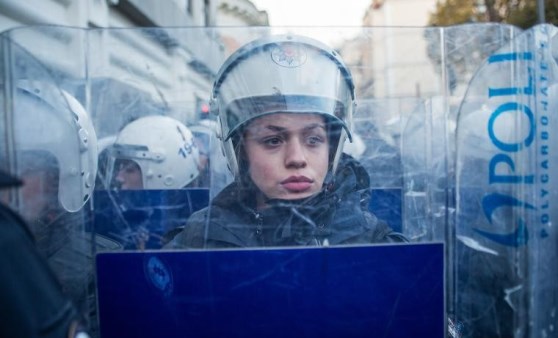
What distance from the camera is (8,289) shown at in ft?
3.39

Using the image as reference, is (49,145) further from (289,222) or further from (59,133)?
(289,222)

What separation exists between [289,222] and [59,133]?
748 millimetres

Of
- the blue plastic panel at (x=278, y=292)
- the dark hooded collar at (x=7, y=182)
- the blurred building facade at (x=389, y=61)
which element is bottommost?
the blue plastic panel at (x=278, y=292)

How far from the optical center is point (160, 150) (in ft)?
9.59

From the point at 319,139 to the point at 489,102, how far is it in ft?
1.62

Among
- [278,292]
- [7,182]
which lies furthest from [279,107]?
[7,182]

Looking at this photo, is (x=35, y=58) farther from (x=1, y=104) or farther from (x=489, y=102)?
(x=489, y=102)

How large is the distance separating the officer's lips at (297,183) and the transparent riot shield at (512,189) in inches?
17.5

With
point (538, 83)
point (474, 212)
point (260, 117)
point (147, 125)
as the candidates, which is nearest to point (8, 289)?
point (260, 117)

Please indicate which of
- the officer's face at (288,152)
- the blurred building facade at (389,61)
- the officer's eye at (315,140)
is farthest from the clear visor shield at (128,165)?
the blurred building facade at (389,61)

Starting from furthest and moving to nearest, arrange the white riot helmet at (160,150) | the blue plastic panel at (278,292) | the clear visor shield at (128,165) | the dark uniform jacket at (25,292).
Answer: the white riot helmet at (160,150)
the clear visor shield at (128,165)
the blue plastic panel at (278,292)
the dark uniform jacket at (25,292)

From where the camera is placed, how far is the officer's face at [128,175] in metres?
2.14

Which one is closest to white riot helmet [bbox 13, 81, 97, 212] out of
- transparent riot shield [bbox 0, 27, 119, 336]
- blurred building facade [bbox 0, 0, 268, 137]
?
transparent riot shield [bbox 0, 27, 119, 336]

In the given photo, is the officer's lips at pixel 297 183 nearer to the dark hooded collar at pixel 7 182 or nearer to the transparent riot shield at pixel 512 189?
the transparent riot shield at pixel 512 189
